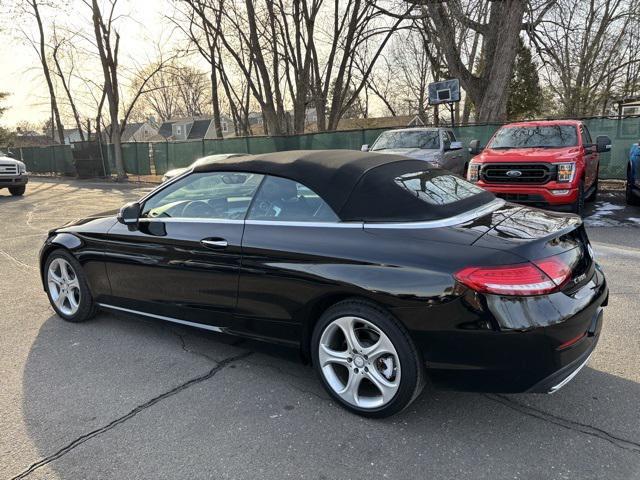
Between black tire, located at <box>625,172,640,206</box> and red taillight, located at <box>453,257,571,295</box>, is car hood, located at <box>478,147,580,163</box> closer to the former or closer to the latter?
black tire, located at <box>625,172,640,206</box>

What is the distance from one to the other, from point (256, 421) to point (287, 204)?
4.45 feet

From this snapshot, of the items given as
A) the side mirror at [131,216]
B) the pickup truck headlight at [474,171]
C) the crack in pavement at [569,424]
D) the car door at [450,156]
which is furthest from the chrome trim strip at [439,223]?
the car door at [450,156]

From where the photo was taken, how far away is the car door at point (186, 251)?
11.0 feet

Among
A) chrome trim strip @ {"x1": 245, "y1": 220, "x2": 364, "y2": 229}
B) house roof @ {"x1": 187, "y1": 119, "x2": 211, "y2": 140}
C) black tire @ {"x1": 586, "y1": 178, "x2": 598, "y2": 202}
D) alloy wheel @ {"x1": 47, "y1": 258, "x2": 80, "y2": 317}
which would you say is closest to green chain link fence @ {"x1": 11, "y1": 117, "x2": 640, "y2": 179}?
black tire @ {"x1": 586, "y1": 178, "x2": 598, "y2": 202}

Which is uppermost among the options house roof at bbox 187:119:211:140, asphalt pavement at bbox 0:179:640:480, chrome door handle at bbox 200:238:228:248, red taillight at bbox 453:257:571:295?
house roof at bbox 187:119:211:140

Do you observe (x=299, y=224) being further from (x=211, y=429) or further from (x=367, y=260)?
(x=211, y=429)

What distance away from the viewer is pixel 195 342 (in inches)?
159

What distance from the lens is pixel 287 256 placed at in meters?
3.01

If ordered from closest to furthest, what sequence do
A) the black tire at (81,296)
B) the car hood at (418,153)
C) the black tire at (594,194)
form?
the black tire at (81,296)
the black tire at (594,194)
the car hood at (418,153)

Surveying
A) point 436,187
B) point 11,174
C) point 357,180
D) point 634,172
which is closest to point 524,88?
point 634,172

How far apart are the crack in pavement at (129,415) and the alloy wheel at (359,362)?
0.96m

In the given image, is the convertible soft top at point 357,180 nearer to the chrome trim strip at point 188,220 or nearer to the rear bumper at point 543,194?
the chrome trim strip at point 188,220

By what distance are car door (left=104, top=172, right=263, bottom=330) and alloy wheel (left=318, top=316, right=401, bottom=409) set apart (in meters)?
0.77

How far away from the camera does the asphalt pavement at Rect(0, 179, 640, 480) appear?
247 centimetres
